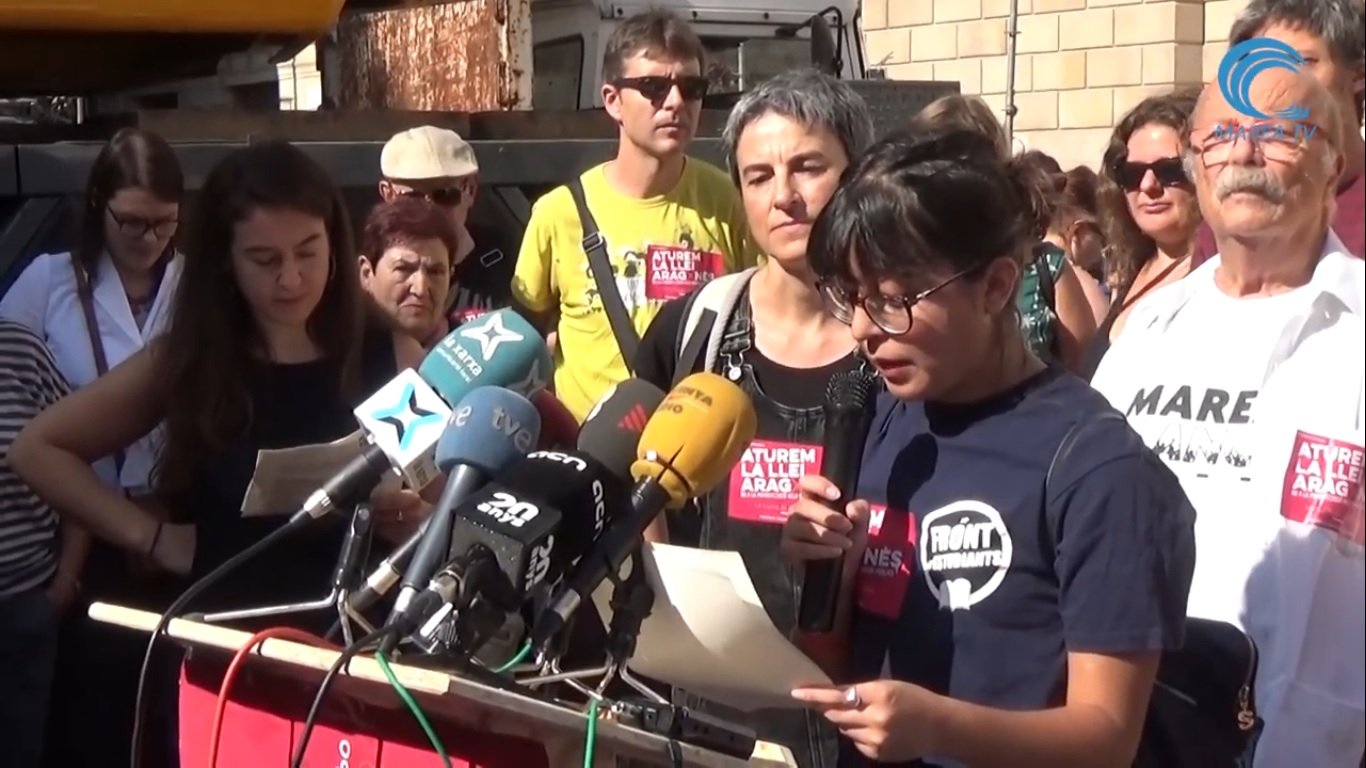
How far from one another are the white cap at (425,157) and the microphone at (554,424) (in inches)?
74.5

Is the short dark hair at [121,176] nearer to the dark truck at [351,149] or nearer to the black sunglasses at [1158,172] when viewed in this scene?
the dark truck at [351,149]

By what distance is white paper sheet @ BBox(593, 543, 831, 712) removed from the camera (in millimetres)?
1903

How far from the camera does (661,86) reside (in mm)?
4520

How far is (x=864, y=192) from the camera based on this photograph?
2.00 meters

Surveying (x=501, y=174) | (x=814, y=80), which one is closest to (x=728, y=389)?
(x=814, y=80)

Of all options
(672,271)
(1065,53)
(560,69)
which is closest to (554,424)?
(672,271)

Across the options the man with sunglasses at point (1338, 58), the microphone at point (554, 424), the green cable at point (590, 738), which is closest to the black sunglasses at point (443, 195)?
the microphone at point (554, 424)

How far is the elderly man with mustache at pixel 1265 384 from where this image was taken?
2.08 metres

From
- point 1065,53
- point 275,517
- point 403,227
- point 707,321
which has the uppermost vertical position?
point 1065,53

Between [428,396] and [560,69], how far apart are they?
4.68m

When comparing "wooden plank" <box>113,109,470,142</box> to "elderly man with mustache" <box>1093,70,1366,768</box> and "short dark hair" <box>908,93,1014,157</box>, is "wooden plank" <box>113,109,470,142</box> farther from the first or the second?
"elderly man with mustache" <box>1093,70,1366,768</box>

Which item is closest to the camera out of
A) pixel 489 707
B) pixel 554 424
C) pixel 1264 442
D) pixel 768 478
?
pixel 489 707

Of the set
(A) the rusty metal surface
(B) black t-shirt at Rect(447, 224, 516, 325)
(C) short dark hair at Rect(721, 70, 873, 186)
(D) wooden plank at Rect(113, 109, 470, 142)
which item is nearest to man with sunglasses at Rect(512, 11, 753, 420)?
(B) black t-shirt at Rect(447, 224, 516, 325)

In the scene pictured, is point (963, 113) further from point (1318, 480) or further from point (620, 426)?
Answer: point (620, 426)
